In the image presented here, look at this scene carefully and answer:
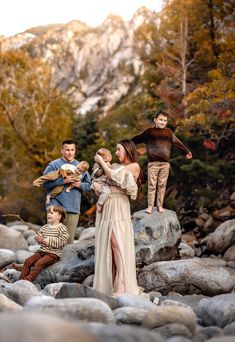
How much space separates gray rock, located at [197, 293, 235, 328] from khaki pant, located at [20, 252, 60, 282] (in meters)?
3.31

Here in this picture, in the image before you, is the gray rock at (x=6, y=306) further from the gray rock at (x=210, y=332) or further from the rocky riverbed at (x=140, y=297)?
the gray rock at (x=210, y=332)

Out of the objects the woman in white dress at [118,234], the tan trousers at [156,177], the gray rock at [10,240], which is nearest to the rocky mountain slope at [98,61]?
the gray rock at [10,240]

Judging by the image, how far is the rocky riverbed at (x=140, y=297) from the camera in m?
3.61

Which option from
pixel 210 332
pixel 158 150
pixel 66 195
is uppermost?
pixel 158 150

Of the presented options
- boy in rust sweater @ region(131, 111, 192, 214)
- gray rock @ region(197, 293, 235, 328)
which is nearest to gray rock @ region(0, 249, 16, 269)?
boy in rust sweater @ region(131, 111, 192, 214)

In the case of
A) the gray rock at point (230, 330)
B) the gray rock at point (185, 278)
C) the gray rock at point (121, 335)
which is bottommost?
the gray rock at point (185, 278)

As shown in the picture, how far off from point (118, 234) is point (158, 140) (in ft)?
8.58

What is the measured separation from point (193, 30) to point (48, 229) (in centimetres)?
1774

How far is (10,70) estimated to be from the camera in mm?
28406

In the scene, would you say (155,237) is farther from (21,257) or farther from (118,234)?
(21,257)

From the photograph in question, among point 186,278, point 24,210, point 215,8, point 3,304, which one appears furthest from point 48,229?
point 215,8

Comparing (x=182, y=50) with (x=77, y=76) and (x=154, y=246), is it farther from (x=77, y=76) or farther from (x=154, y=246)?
(x=77, y=76)

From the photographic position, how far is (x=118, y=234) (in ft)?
25.0

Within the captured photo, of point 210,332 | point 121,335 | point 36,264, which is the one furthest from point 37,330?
point 36,264
